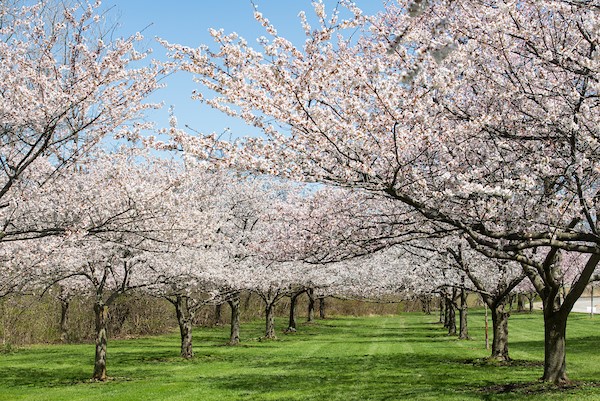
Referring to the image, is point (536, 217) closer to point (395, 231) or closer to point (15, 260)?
point (395, 231)

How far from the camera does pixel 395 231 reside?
12320mm

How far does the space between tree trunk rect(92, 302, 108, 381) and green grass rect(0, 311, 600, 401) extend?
43cm

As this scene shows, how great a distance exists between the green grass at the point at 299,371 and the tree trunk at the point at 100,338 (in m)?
0.43

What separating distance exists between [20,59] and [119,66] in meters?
1.55

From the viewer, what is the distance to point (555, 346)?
→ 13.4 m

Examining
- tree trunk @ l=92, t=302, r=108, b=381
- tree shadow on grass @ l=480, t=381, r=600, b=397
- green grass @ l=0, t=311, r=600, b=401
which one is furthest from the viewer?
tree trunk @ l=92, t=302, r=108, b=381

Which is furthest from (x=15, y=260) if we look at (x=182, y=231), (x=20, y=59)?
(x=20, y=59)

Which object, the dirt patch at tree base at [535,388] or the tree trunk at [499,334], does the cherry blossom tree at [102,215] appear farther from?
the tree trunk at [499,334]

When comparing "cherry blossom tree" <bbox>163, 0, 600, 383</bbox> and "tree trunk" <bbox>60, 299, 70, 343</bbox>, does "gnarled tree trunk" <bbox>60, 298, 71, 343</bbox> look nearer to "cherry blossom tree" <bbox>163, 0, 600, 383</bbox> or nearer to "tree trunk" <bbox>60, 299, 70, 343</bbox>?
"tree trunk" <bbox>60, 299, 70, 343</bbox>

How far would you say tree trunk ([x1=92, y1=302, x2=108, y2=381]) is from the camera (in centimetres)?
1691

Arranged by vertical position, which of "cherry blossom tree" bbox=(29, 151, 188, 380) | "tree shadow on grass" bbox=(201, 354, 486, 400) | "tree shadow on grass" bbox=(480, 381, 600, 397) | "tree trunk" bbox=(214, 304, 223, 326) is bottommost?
"tree trunk" bbox=(214, 304, 223, 326)

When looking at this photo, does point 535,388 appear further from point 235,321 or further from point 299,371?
point 235,321

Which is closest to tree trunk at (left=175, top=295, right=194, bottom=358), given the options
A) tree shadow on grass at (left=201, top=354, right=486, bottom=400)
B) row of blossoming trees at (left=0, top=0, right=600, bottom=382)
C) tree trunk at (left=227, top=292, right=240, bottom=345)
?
tree shadow on grass at (left=201, top=354, right=486, bottom=400)

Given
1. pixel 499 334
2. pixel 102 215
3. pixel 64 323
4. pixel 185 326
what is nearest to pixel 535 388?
pixel 499 334
